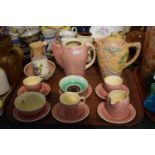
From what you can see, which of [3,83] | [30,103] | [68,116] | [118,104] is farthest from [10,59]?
[118,104]

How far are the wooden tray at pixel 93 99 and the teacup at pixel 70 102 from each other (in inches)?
1.6

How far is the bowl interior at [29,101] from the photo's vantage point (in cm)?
75

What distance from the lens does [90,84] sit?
0.88 m

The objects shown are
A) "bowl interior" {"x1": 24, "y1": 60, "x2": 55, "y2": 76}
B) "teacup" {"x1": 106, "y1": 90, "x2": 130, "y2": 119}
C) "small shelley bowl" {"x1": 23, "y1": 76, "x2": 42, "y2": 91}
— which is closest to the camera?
"teacup" {"x1": 106, "y1": 90, "x2": 130, "y2": 119}

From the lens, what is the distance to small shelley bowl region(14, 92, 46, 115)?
2.40 ft

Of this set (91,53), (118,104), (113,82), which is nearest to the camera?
(118,104)

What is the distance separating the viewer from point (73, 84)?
82 centimetres

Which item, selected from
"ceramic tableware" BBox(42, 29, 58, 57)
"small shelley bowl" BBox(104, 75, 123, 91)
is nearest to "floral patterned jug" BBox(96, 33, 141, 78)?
"small shelley bowl" BBox(104, 75, 123, 91)

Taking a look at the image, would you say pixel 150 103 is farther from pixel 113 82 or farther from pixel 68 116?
pixel 68 116

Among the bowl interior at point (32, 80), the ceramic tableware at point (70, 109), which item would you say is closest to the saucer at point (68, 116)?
the ceramic tableware at point (70, 109)

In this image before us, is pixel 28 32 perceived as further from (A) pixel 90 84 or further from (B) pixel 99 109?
(B) pixel 99 109

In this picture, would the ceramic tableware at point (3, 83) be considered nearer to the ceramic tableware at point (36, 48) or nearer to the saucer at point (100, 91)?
the ceramic tableware at point (36, 48)

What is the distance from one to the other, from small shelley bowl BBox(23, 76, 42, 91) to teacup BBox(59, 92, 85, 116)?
0.11 m

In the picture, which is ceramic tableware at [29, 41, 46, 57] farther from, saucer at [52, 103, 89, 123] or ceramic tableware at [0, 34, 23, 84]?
saucer at [52, 103, 89, 123]
